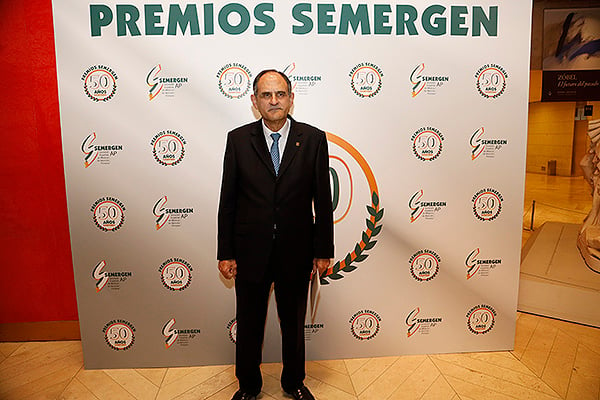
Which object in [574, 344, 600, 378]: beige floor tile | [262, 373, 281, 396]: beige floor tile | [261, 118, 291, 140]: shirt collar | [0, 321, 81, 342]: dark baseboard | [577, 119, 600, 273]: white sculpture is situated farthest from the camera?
[577, 119, 600, 273]: white sculpture

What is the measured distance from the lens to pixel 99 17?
2762mm

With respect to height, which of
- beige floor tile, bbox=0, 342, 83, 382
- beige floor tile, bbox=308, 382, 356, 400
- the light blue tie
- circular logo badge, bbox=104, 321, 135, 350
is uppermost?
the light blue tie

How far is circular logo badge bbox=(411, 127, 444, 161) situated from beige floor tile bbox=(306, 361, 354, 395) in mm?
1604

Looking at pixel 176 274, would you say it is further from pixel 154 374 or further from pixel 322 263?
pixel 322 263

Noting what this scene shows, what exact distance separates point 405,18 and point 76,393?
3.29 meters

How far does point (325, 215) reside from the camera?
8.27 ft

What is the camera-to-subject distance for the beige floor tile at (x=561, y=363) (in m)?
2.79

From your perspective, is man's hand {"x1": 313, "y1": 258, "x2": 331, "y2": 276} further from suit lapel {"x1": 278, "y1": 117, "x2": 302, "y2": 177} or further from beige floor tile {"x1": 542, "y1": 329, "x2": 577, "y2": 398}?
beige floor tile {"x1": 542, "y1": 329, "x2": 577, "y2": 398}

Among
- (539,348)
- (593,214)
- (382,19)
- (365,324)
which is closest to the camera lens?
(382,19)

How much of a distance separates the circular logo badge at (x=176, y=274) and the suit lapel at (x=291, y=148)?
1.09m

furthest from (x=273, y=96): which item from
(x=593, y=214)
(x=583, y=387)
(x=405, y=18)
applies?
(x=593, y=214)

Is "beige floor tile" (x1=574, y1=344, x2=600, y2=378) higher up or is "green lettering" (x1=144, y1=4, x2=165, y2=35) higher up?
"green lettering" (x1=144, y1=4, x2=165, y2=35)

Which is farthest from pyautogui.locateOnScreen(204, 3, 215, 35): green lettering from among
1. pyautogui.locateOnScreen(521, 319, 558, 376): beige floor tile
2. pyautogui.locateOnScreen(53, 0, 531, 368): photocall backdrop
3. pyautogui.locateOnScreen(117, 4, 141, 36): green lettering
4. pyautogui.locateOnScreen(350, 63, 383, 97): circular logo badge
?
pyautogui.locateOnScreen(521, 319, 558, 376): beige floor tile

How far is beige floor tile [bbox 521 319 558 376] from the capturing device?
3.04 m
